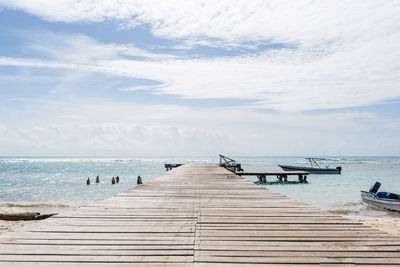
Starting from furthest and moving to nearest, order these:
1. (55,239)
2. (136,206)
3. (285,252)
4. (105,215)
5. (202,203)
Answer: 1. (202,203)
2. (136,206)
3. (105,215)
4. (55,239)
5. (285,252)

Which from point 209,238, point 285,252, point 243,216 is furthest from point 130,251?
point 243,216

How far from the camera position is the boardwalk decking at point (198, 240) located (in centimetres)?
288

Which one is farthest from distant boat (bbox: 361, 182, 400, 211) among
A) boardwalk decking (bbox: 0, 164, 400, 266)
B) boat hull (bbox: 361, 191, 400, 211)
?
boardwalk decking (bbox: 0, 164, 400, 266)

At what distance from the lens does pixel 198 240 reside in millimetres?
3484

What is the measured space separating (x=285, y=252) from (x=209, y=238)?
92cm

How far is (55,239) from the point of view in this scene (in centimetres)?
347

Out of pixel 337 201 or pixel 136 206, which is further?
pixel 337 201

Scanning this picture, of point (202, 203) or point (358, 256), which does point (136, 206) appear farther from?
point (358, 256)

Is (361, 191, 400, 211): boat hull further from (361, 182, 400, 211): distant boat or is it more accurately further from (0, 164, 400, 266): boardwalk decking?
(0, 164, 400, 266): boardwalk decking

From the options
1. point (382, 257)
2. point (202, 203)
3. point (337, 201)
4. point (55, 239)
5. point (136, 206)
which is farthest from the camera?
point (337, 201)

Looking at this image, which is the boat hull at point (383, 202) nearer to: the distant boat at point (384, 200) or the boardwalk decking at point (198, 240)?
the distant boat at point (384, 200)

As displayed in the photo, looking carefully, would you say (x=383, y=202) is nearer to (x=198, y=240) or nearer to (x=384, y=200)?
(x=384, y=200)

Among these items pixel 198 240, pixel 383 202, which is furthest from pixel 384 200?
pixel 198 240

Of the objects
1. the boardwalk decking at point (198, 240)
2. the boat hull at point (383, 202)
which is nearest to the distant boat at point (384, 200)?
the boat hull at point (383, 202)
